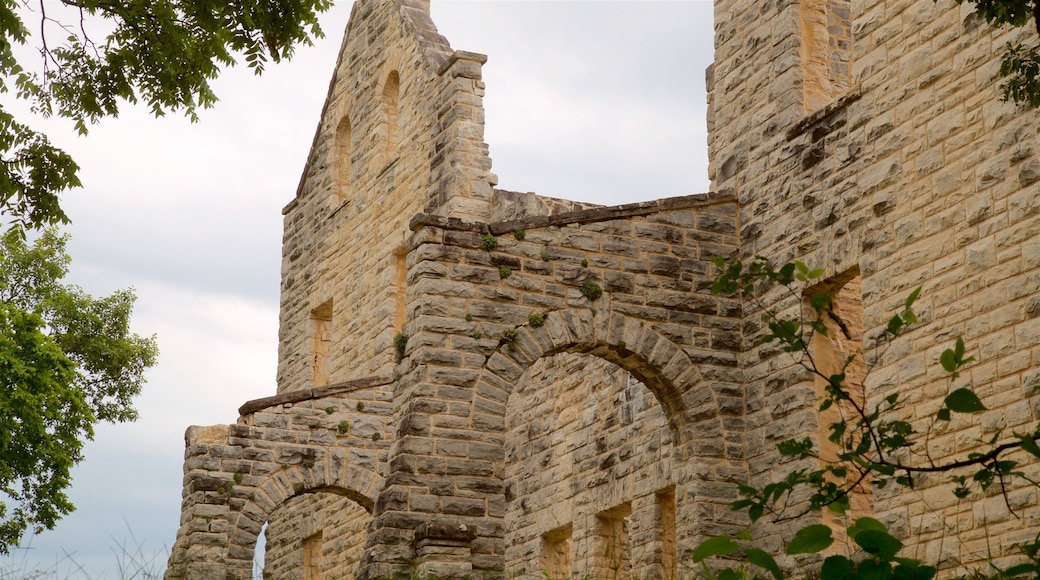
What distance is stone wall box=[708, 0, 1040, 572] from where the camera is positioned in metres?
9.92

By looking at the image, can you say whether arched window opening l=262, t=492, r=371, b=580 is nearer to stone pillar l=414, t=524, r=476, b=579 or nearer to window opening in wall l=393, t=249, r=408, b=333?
window opening in wall l=393, t=249, r=408, b=333

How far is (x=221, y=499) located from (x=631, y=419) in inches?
179

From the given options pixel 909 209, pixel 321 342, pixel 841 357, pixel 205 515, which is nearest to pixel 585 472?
pixel 841 357

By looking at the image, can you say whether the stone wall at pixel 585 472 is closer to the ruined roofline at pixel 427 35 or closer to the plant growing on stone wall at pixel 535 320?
the plant growing on stone wall at pixel 535 320

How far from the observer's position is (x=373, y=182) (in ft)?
62.7

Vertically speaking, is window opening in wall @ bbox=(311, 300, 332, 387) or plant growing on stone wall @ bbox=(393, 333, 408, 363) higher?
window opening in wall @ bbox=(311, 300, 332, 387)

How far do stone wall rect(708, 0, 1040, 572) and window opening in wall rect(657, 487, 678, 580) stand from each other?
5.80 feet

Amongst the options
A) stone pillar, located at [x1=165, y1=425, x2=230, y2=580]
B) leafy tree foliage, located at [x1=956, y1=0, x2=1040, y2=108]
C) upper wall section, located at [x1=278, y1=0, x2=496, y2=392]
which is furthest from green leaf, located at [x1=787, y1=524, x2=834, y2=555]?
upper wall section, located at [x1=278, y1=0, x2=496, y2=392]

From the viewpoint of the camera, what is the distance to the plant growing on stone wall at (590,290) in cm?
1234

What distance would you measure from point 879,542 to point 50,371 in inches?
810

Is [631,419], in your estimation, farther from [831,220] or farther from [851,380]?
[831,220]

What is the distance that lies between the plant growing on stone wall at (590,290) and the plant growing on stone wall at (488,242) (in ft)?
2.93

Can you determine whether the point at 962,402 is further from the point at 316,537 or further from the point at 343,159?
the point at 343,159

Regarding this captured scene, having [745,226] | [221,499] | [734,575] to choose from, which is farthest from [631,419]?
[734,575]
